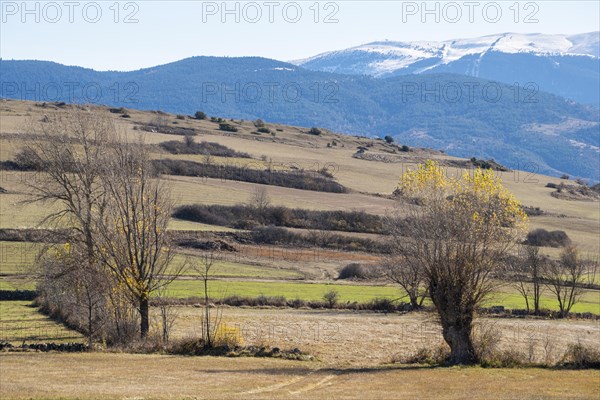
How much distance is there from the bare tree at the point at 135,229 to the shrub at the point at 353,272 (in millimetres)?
27369

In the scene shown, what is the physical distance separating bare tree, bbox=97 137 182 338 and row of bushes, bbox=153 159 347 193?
54170 millimetres

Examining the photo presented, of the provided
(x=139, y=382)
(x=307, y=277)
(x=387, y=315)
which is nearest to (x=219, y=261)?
(x=307, y=277)

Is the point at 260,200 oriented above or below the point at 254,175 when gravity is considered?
below

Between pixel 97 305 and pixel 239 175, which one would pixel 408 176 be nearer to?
pixel 97 305

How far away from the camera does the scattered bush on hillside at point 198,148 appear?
351 ft

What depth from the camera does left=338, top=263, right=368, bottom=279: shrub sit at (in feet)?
228

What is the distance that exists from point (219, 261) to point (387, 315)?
18252 mm

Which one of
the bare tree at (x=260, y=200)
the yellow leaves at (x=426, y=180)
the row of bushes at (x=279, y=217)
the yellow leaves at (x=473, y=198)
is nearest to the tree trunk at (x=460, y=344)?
the yellow leaves at (x=473, y=198)

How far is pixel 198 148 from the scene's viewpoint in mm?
110062

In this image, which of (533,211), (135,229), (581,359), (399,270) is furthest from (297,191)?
(581,359)

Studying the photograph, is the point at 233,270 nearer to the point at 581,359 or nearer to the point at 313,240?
the point at 313,240

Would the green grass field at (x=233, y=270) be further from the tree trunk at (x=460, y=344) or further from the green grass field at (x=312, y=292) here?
the tree trunk at (x=460, y=344)

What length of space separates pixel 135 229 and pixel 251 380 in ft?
42.9

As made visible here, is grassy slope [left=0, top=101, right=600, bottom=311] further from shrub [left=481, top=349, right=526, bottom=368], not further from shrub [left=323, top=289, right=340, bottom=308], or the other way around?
shrub [left=481, top=349, right=526, bottom=368]
